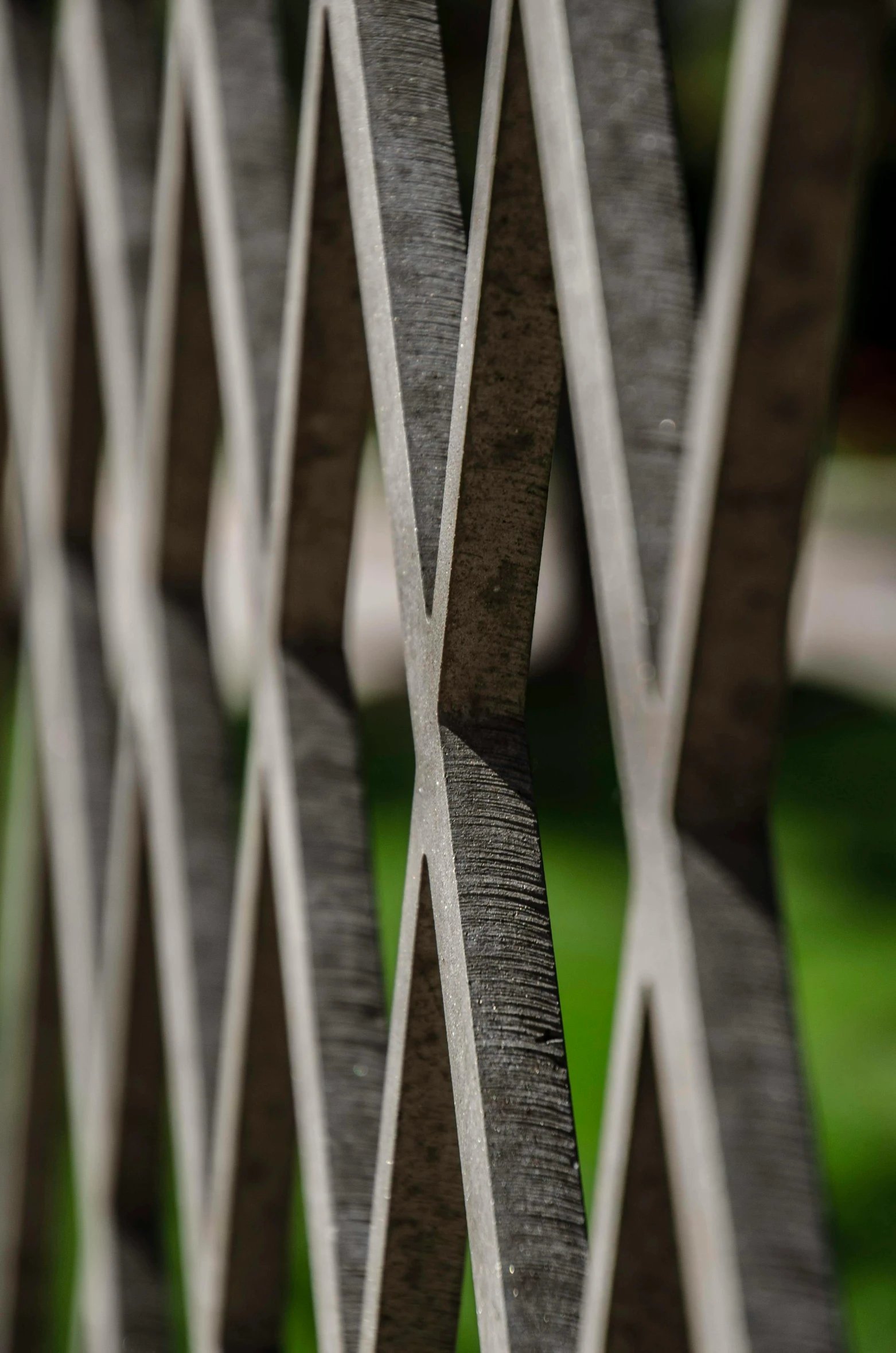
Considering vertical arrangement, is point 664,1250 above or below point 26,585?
below

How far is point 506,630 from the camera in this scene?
1.48 feet

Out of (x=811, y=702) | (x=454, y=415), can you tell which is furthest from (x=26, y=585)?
(x=811, y=702)

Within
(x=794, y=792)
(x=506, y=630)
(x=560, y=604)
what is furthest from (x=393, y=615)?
(x=506, y=630)

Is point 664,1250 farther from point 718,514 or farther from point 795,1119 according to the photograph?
point 718,514

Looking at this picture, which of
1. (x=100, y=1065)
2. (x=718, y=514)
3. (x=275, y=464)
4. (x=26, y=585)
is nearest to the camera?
(x=718, y=514)

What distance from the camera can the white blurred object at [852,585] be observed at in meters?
4.82

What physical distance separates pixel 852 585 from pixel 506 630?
6.74 metres

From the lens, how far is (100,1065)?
0.93 m

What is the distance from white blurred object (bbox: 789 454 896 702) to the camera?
4.82 m

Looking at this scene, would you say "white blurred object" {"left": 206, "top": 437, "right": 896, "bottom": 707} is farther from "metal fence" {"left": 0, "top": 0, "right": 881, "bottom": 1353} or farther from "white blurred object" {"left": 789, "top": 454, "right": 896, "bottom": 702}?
"metal fence" {"left": 0, "top": 0, "right": 881, "bottom": 1353}

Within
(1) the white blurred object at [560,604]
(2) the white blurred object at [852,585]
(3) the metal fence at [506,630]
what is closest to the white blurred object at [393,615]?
(1) the white blurred object at [560,604]

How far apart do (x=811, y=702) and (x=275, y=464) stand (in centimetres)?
388

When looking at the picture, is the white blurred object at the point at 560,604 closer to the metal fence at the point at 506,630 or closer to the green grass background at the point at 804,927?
Result: the green grass background at the point at 804,927

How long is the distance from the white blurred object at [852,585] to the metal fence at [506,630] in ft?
0.16
